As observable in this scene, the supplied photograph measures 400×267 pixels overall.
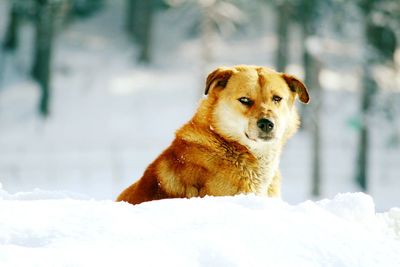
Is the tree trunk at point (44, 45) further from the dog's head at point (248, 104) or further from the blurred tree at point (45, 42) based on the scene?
the dog's head at point (248, 104)

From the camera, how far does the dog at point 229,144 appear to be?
5141 mm

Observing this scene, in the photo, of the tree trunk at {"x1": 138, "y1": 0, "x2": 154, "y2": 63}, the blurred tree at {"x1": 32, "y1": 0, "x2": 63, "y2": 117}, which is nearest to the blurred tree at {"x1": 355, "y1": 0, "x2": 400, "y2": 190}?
the blurred tree at {"x1": 32, "y1": 0, "x2": 63, "y2": 117}

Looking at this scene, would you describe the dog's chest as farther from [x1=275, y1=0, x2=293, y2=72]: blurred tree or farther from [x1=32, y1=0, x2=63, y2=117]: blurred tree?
[x1=275, y1=0, x2=293, y2=72]: blurred tree

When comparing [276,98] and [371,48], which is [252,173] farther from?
[371,48]

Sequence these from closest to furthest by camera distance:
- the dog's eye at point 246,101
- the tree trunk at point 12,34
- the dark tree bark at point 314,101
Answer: the dog's eye at point 246,101, the dark tree bark at point 314,101, the tree trunk at point 12,34

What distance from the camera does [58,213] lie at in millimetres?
3346

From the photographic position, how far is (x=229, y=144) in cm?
538

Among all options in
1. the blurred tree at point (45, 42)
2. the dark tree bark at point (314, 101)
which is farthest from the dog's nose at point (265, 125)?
the blurred tree at point (45, 42)

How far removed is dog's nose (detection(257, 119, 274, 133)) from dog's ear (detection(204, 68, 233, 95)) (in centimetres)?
48

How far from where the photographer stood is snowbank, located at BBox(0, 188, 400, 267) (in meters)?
2.92

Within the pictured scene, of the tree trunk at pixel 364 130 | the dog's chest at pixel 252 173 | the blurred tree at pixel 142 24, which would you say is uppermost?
the blurred tree at pixel 142 24

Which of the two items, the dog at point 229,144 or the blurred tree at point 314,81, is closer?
the dog at point 229,144

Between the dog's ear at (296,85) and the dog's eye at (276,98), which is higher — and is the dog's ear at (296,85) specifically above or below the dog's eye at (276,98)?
above

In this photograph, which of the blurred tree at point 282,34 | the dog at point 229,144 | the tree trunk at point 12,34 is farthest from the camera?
the tree trunk at point 12,34
